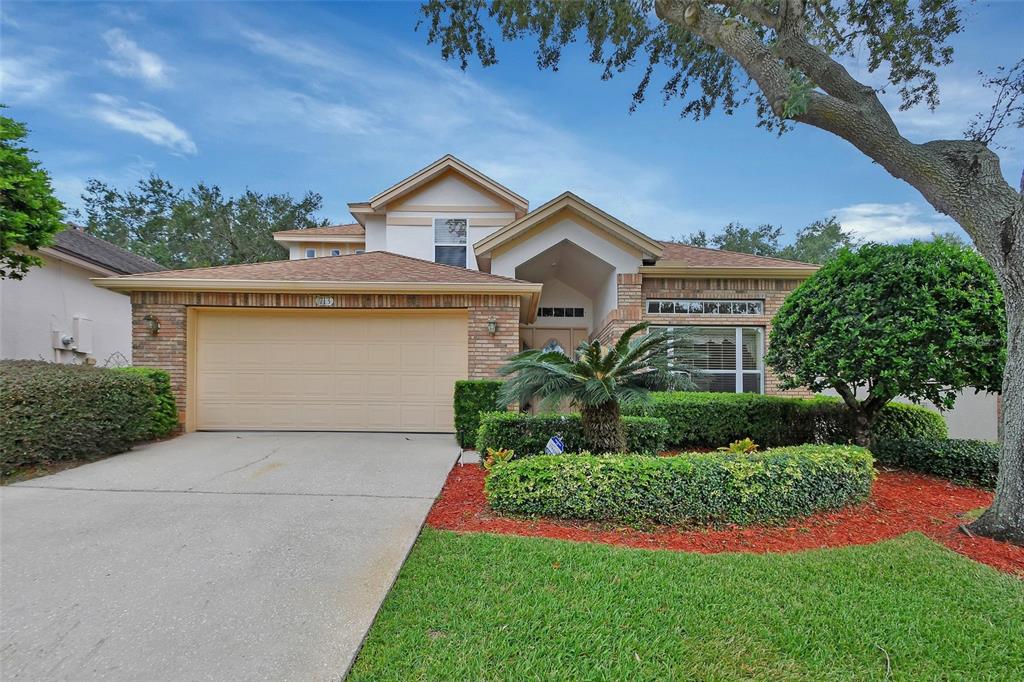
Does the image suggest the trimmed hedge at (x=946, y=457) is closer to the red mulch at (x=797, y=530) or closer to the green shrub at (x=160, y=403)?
the red mulch at (x=797, y=530)

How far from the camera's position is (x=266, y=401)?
8.27m

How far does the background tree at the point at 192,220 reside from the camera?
83.6 ft

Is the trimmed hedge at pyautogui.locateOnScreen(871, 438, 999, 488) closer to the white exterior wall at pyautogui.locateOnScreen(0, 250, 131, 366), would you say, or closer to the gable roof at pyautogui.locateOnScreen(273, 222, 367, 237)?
the gable roof at pyautogui.locateOnScreen(273, 222, 367, 237)

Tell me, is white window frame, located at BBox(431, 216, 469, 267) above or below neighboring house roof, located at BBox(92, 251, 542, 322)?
above

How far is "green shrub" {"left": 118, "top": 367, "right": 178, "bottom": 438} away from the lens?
23.1 ft

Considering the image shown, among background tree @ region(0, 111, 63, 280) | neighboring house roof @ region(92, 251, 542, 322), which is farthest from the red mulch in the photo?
background tree @ region(0, 111, 63, 280)

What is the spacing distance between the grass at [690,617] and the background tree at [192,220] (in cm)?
2625

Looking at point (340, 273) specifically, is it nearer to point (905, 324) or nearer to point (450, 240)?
point (450, 240)

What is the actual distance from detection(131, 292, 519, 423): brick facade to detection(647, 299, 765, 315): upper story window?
13.4 ft

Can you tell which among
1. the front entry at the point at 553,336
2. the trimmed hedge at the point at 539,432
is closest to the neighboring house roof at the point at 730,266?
the front entry at the point at 553,336

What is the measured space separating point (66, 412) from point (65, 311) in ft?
25.0

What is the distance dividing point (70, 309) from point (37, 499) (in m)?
9.36

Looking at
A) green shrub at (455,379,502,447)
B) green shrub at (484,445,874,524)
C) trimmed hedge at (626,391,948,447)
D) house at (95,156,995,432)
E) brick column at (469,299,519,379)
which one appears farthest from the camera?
brick column at (469,299,519,379)

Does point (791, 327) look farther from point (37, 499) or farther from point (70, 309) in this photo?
point (70, 309)
